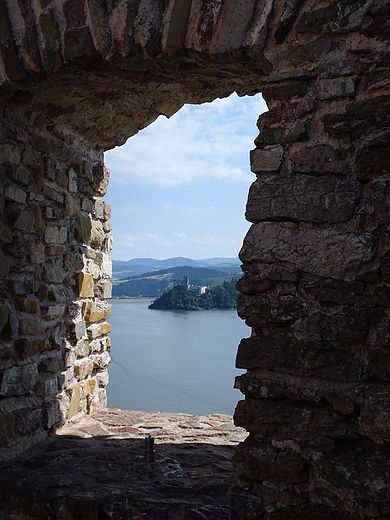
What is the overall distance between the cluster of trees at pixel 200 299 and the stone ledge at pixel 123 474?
5.81 feet

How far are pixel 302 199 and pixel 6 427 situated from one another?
178 centimetres

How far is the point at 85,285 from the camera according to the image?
302 cm

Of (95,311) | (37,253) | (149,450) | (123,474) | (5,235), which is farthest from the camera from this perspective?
(95,311)

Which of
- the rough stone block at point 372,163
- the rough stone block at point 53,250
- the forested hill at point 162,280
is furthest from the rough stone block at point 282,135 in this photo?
the forested hill at point 162,280

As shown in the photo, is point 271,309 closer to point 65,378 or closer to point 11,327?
point 11,327

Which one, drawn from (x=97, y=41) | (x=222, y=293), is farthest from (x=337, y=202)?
(x=222, y=293)

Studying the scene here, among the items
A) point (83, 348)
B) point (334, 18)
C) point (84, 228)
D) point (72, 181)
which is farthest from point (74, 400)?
point (334, 18)

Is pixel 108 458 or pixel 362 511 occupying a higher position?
pixel 362 511

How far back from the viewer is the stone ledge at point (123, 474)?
6.03 feet

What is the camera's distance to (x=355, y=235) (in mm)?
1568

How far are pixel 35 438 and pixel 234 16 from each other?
7.32ft

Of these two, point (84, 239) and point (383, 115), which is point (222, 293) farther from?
point (383, 115)

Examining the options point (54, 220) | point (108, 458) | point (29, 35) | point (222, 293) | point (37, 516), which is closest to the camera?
point (37, 516)

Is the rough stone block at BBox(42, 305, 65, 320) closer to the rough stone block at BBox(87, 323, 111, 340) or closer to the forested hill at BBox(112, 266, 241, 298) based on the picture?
the rough stone block at BBox(87, 323, 111, 340)
